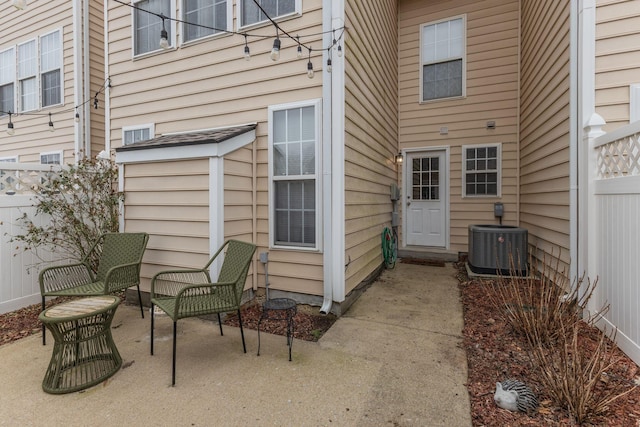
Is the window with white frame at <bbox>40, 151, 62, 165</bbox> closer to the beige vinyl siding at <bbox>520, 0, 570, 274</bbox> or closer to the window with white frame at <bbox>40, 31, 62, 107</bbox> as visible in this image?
the window with white frame at <bbox>40, 31, 62, 107</bbox>

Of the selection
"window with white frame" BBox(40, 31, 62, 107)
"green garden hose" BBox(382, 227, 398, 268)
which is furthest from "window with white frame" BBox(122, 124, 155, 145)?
"green garden hose" BBox(382, 227, 398, 268)

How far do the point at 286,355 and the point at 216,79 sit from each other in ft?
12.0

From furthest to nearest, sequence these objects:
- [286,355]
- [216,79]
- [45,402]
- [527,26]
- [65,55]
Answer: [65,55]
[527,26]
[216,79]
[286,355]
[45,402]

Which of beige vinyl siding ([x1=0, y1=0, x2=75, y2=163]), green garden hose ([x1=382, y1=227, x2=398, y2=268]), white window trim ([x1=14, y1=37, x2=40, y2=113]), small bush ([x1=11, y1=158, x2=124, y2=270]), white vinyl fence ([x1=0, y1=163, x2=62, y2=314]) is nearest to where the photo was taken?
white vinyl fence ([x1=0, y1=163, x2=62, y2=314])

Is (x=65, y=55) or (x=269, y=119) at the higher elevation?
(x=65, y=55)

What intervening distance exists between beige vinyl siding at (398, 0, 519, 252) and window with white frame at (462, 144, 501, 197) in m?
0.09

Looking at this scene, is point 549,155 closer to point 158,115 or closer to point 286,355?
point 286,355

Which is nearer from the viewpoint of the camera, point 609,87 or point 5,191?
point 609,87

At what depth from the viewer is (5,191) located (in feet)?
12.7

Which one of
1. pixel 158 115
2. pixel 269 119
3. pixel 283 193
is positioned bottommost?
pixel 283 193

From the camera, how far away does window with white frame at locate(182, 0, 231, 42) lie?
13.9ft

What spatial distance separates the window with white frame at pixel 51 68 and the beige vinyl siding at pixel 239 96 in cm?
332

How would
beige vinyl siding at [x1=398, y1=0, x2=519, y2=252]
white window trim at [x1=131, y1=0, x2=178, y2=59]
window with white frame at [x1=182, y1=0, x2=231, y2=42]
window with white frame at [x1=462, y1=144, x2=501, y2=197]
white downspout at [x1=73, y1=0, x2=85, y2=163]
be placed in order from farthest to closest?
white downspout at [x1=73, y1=0, x2=85, y2=163]
window with white frame at [x1=462, y1=144, x2=501, y2=197]
beige vinyl siding at [x1=398, y1=0, x2=519, y2=252]
white window trim at [x1=131, y1=0, x2=178, y2=59]
window with white frame at [x1=182, y1=0, x2=231, y2=42]

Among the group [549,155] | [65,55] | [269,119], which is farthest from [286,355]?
[65,55]
